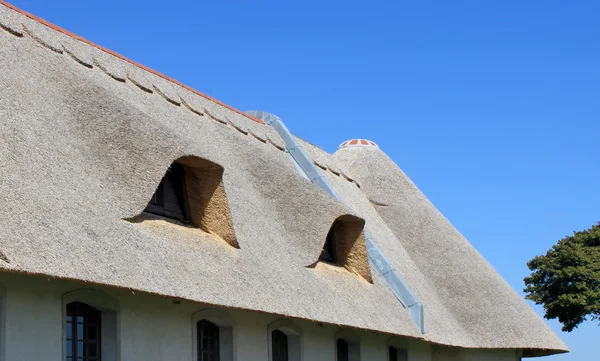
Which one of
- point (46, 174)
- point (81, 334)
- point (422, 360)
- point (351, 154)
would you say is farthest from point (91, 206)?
point (351, 154)

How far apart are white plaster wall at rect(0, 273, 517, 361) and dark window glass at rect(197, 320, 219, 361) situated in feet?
1.10

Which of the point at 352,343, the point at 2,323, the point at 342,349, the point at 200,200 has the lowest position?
the point at 2,323

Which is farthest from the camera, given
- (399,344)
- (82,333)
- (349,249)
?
(399,344)

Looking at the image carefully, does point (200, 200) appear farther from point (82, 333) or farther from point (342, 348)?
point (342, 348)

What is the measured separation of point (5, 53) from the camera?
13352mm

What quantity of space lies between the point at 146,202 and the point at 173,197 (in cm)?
205

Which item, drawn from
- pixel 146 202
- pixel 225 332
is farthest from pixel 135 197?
pixel 225 332

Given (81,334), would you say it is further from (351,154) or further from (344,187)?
(351,154)

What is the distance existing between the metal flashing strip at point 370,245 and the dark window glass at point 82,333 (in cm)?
857

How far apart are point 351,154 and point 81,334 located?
16151 mm

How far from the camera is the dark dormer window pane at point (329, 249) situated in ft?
61.5

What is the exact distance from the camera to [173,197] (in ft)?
49.0

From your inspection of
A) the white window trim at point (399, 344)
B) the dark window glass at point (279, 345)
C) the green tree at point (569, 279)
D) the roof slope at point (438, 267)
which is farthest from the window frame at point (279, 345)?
the green tree at point (569, 279)

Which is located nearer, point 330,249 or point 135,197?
point 135,197
